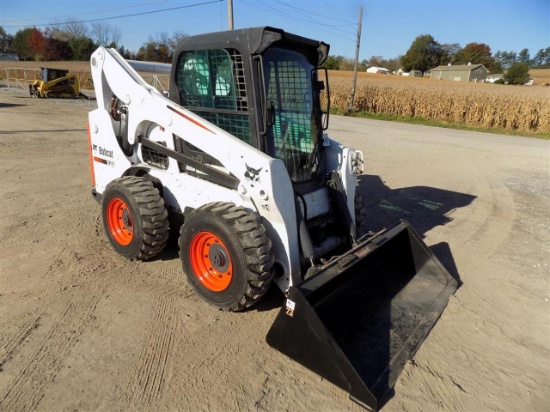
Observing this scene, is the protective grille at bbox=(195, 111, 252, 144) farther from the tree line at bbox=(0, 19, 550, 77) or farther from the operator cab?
the tree line at bbox=(0, 19, 550, 77)

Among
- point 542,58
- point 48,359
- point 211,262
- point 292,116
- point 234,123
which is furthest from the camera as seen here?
point 542,58

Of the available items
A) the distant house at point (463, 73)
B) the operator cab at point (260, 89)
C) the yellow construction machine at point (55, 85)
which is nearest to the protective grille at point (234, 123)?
the operator cab at point (260, 89)

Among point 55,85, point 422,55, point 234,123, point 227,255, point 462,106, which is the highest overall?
point 422,55

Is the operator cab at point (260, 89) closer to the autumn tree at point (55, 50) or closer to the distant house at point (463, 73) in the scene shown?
the autumn tree at point (55, 50)

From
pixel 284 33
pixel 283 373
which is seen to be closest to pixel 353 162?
pixel 284 33

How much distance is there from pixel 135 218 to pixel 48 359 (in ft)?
4.78

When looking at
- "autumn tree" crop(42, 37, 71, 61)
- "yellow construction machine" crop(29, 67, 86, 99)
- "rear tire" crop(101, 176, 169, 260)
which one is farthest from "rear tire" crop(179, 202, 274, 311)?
"autumn tree" crop(42, 37, 71, 61)

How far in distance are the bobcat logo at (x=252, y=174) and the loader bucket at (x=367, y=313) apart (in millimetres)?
884

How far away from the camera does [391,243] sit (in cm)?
372

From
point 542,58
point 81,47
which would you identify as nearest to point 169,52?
point 81,47

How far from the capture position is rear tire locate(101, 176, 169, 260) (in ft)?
12.2

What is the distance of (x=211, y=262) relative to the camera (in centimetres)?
330

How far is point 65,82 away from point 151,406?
25.4 meters

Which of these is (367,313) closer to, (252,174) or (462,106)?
(252,174)
